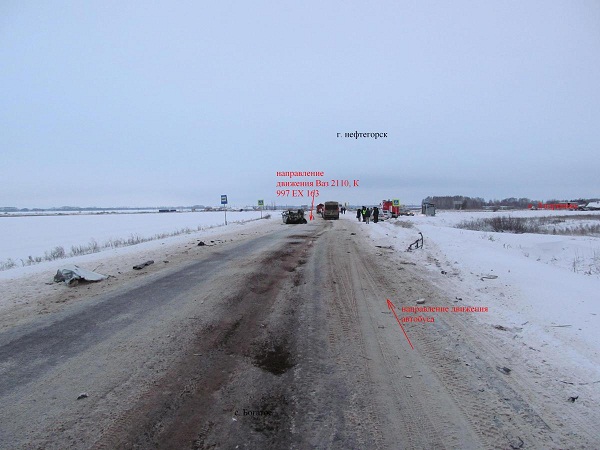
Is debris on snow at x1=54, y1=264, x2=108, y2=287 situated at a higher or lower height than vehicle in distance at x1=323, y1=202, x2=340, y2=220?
lower

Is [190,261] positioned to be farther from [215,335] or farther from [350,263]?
[215,335]

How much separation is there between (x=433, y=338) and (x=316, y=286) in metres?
3.58

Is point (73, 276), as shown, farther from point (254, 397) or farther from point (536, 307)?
point (536, 307)

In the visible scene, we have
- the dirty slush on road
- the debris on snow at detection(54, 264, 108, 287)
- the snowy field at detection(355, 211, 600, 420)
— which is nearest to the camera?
the dirty slush on road

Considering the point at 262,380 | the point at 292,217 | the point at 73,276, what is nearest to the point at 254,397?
the point at 262,380

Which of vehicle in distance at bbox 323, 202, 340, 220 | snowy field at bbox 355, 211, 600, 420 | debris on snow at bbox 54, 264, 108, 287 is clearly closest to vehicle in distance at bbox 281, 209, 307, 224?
vehicle in distance at bbox 323, 202, 340, 220

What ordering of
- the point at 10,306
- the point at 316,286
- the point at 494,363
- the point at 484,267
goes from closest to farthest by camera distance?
the point at 494,363 < the point at 10,306 < the point at 316,286 < the point at 484,267

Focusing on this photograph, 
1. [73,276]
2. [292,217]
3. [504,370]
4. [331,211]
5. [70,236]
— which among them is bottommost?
[70,236]

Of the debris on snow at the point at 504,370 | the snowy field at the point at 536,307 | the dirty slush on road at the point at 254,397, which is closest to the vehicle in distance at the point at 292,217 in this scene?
the snowy field at the point at 536,307

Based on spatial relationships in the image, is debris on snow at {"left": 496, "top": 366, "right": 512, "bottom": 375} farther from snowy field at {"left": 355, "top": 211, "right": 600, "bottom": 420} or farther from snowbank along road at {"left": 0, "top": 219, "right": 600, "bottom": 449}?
snowy field at {"left": 355, "top": 211, "right": 600, "bottom": 420}

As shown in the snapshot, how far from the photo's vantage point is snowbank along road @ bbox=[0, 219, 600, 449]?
2.96 metres

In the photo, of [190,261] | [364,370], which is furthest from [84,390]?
[190,261]

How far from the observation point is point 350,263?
11773 millimetres

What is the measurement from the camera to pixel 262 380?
12.7ft
